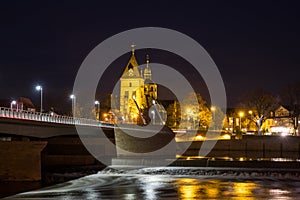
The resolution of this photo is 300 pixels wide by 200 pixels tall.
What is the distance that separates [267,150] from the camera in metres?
96.7

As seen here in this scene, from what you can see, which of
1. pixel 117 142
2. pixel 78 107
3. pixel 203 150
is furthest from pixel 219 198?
pixel 78 107

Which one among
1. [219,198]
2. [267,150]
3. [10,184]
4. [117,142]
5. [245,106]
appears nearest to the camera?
[219,198]

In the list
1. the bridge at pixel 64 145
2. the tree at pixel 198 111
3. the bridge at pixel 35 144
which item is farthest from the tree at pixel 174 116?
the bridge at pixel 35 144

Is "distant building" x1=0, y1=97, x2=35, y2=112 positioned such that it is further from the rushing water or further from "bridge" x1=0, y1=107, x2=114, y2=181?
the rushing water

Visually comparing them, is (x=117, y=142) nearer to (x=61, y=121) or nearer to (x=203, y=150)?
(x=61, y=121)

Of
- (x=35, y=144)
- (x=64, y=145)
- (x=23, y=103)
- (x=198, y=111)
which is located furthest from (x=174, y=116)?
(x=35, y=144)

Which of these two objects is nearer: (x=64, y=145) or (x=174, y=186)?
(x=174, y=186)

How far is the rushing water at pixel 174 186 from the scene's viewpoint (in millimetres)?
39750

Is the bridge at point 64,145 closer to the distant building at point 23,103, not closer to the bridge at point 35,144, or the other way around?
the bridge at point 35,144

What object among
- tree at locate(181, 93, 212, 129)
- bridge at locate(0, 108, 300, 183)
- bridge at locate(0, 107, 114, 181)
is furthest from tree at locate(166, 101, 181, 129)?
bridge at locate(0, 107, 114, 181)

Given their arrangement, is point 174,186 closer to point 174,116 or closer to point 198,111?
point 198,111

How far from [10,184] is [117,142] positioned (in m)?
31.1

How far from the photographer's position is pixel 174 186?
149 feet

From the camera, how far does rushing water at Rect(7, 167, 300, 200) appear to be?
3975cm
